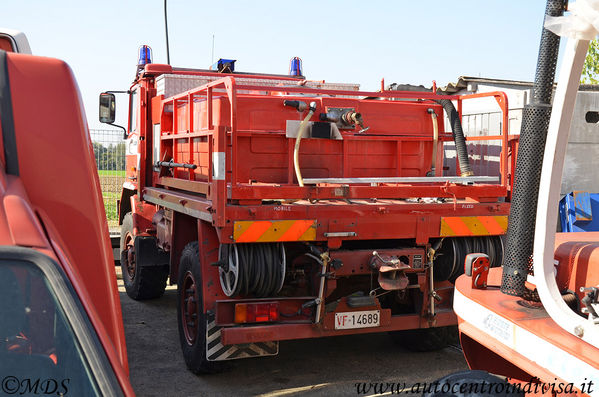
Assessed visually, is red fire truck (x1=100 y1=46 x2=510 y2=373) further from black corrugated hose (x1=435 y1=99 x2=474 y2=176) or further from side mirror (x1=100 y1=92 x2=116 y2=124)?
side mirror (x1=100 y1=92 x2=116 y2=124)

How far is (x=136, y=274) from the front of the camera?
25.5ft

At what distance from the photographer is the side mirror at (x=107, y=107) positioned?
7531mm

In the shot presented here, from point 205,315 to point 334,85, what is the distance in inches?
127

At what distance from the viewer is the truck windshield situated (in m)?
1.61

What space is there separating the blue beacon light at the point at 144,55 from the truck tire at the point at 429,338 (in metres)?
4.69

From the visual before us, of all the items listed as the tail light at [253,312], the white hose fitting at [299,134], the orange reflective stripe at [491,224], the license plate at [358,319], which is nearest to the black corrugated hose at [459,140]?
the orange reflective stripe at [491,224]

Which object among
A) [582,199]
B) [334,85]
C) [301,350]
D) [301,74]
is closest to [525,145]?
[301,350]

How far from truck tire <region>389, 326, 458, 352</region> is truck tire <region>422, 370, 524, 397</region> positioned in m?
3.35

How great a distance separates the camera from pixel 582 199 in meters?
Result: 9.08

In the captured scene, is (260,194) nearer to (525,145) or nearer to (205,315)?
(205,315)

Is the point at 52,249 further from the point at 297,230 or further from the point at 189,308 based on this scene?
the point at 189,308

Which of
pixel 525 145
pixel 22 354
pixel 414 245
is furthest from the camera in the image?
pixel 414 245

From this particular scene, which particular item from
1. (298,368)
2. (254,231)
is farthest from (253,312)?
(298,368)

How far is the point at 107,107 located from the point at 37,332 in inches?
250
